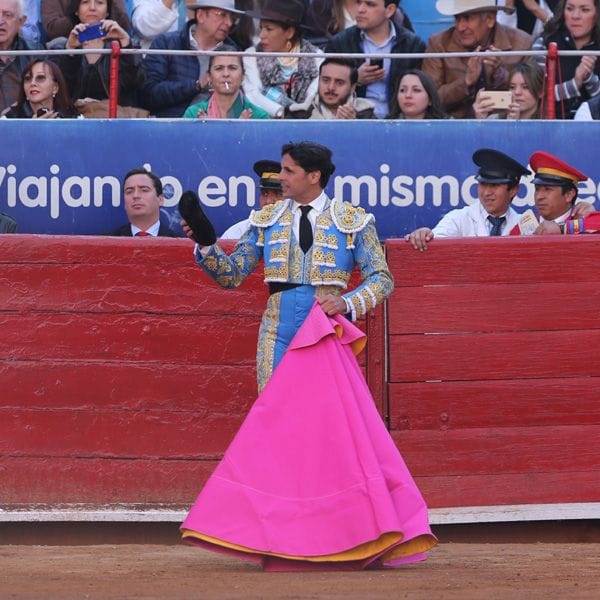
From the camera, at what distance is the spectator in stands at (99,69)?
25.7ft

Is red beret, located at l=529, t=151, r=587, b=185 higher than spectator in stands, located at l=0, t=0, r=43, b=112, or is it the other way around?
spectator in stands, located at l=0, t=0, r=43, b=112

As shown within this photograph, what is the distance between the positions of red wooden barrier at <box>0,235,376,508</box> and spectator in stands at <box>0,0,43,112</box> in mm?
1472

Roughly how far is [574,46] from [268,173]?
2.05 metres

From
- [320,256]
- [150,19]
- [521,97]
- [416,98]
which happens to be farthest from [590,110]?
[320,256]

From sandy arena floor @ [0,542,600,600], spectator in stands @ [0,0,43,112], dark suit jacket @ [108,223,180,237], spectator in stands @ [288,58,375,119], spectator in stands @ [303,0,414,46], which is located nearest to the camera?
sandy arena floor @ [0,542,600,600]

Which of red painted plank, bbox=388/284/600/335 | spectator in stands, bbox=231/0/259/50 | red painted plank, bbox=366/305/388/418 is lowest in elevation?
red painted plank, bbox=366/305/388/418

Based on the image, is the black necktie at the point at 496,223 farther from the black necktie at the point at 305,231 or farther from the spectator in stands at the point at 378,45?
the black necktie at the point at 305,231

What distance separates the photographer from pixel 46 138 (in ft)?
25.0

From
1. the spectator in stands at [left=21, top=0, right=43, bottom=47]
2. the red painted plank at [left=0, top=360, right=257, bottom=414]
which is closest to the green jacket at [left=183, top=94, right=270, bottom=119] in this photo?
the spectator in stands at [left=21, top=0, right=43, bottom=47]

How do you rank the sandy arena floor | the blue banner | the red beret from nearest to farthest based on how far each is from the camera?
the sandy arena floor → the red beret → the blue banner

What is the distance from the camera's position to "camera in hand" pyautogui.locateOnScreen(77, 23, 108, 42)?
7.95 m

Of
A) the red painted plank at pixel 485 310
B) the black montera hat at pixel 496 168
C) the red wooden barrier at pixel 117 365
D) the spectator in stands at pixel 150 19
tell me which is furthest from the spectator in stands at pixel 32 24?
the red painted plank at pixel 485 310

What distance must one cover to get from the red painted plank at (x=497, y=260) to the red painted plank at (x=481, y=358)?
249 mm

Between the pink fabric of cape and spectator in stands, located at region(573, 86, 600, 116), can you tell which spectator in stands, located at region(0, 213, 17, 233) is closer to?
the pink fabric of cape
